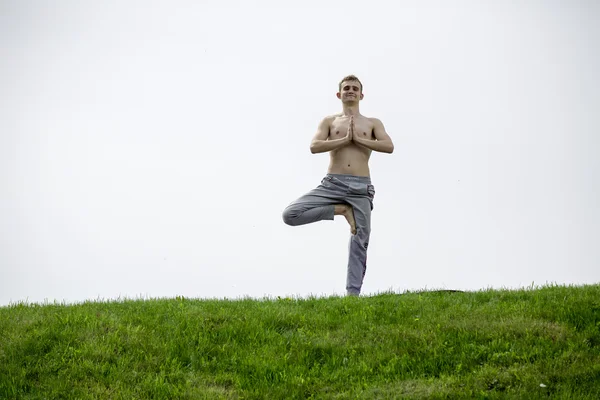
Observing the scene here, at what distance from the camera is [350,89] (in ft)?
37.7

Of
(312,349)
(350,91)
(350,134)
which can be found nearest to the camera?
(312,349)

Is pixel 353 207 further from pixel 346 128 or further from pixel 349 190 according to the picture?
pixel 346 128

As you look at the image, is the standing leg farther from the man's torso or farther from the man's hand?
the man's hand

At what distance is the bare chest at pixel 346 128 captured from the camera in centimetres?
1122

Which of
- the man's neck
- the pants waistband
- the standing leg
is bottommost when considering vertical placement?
the standing leg

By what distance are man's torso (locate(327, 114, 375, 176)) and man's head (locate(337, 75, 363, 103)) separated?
1.16 ft

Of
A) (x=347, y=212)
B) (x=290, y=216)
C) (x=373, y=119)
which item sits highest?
A: (x=373, y=119)

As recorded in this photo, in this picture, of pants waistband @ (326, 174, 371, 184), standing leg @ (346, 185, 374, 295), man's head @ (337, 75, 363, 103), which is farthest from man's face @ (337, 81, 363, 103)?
standing leg @ (346, 185, 374, 295)

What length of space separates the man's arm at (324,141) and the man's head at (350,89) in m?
0.48

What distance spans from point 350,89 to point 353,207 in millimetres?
1934

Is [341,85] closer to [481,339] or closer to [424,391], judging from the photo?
[481,339]

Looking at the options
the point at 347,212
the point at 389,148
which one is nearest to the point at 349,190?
the point at 347,212

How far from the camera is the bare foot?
11.1 meters

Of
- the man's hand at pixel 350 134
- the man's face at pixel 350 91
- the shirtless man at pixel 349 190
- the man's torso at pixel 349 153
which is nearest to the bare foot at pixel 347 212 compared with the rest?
the shirtless man at pixel 349 190
